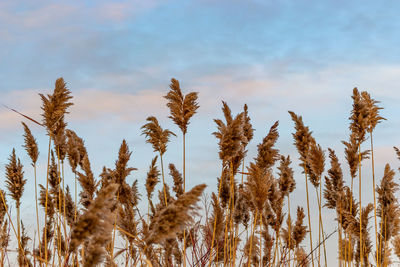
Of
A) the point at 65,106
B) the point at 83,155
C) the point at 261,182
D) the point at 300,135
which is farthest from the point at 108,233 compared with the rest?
the point at 300,135

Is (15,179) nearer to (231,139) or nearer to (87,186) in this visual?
(87,186)

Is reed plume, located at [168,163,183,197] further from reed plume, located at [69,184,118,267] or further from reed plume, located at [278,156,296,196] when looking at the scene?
reed plume, located at [69,184,118,267]

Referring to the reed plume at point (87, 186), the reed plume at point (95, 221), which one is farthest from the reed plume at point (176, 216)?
the reed plume at point (87, 186)

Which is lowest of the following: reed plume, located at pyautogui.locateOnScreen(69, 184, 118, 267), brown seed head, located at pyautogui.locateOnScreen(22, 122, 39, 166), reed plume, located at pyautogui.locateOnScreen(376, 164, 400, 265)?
reed plume, located at pyautogui.locateOnScreen(69, 184, 118, 267)

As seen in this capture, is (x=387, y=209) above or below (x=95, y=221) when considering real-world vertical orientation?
above

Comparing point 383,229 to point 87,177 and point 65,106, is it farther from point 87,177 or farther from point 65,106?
point 65,106

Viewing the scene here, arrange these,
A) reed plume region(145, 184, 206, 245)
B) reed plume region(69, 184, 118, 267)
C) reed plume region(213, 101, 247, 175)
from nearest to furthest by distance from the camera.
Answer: reed plume region(69, 184, 118, 267) < reed plume region(145, 184, 206, 245) < reed plume region(213, 101, 247, 175)

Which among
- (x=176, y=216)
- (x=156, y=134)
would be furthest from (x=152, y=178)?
(x=176, y=216)

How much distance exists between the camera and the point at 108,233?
2.38 meters

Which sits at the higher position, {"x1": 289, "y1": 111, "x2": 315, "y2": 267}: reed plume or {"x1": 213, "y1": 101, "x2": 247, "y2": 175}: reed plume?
{"x1": 289, "y1": 111, "x2": 315, "y2": 267}: reed plume

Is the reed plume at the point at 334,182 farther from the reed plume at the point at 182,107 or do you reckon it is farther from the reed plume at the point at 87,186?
the reed plume at the point at 87,186

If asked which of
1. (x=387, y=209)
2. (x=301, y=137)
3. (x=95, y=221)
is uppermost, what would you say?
(x=301, y=137)

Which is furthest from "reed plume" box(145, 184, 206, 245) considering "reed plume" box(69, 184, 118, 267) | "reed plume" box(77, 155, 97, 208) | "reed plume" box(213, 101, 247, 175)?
"reed plume" box(77, 155, 97, 208)

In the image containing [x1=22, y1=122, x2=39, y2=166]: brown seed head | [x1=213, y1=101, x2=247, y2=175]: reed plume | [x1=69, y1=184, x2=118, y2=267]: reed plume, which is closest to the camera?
[x1=69, y1=184, x2=118, y2=267]: reed plume
